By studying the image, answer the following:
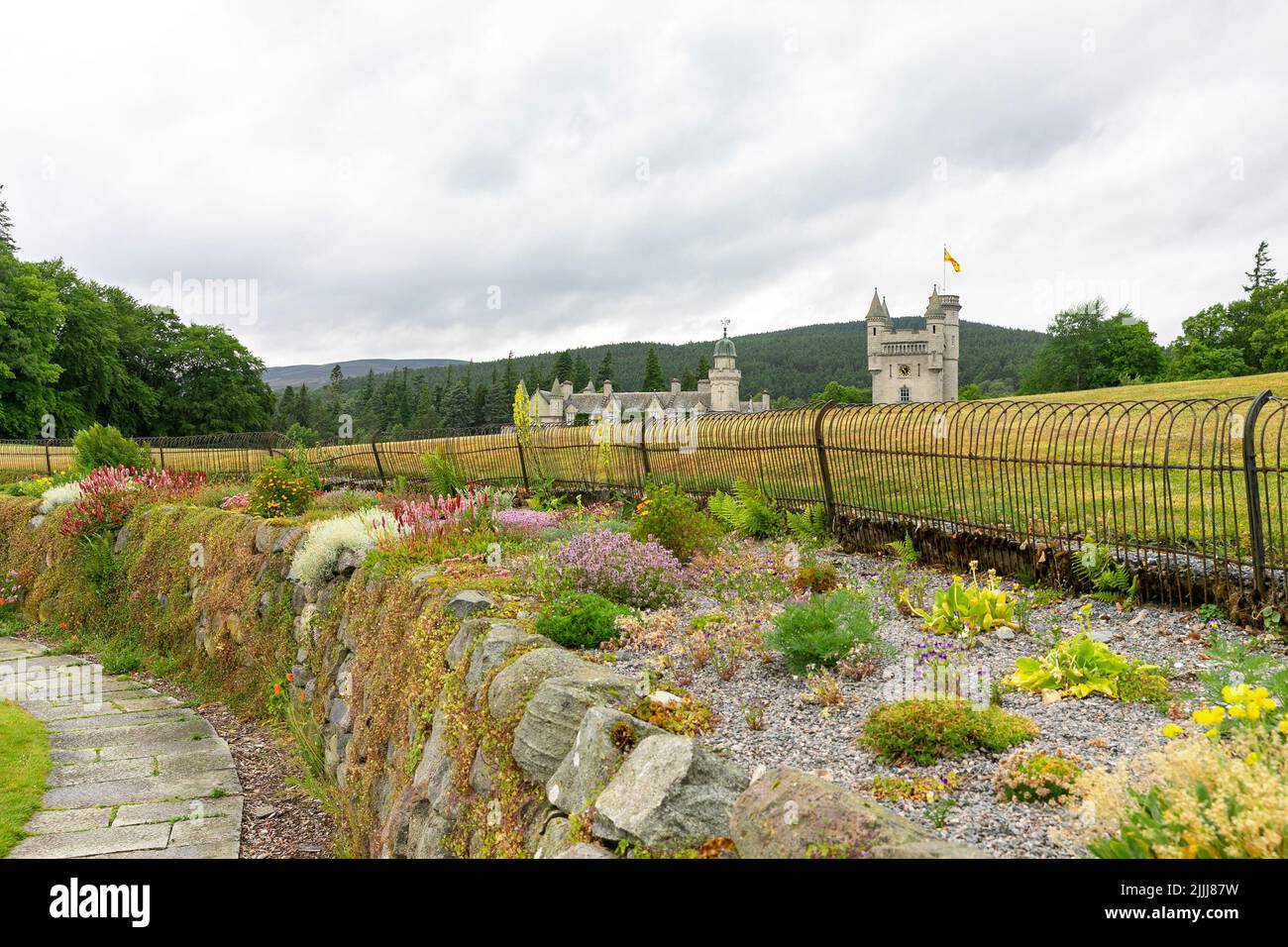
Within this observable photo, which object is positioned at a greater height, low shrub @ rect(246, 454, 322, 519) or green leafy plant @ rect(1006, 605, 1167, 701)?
low shrub @ rect(246, 454, 322, 519)

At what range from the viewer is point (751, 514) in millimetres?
8195

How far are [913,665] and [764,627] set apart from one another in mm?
941

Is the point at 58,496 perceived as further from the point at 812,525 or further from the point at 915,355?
the point at 915,355

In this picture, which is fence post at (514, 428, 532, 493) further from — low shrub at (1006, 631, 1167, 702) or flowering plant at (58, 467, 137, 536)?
low shrub at (1006, 631, 1167, 702)

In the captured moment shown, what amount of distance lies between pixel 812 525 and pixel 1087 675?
12.8ft

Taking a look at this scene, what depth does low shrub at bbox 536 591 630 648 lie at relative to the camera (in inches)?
200

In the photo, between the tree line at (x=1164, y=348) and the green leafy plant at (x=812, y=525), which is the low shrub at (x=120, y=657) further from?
the tree line at (x=1164, y=348)

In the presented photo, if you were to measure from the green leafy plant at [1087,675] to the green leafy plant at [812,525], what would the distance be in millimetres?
3545

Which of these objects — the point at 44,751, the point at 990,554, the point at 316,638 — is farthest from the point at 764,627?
the point at 44,751

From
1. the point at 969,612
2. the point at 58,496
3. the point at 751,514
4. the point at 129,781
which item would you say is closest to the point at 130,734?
the point at 129,781

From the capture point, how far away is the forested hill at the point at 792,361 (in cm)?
9750

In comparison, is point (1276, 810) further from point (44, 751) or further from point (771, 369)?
point (771, 369)

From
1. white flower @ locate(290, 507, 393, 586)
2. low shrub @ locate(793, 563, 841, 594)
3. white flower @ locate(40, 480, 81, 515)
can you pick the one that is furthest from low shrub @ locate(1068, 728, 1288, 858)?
white flower @ locate(40, 480, 81, 515)

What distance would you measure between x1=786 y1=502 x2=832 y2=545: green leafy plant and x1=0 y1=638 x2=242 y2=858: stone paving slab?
17.4 ft
